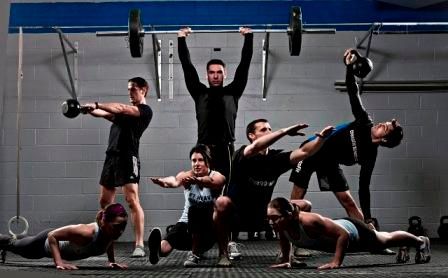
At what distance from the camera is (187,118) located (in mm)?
4711

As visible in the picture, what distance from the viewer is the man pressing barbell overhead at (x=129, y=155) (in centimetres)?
329

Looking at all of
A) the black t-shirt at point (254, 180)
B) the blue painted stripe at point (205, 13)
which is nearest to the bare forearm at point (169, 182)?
the black t-shirt at point (254, 180)

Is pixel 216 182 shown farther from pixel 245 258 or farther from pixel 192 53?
pixel 192 53

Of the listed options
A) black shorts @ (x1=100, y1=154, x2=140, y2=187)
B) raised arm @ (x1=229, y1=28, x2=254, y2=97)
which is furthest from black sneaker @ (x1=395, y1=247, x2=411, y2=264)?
black shorts @ (x1=100, y1=154, x2=140, y2=187)

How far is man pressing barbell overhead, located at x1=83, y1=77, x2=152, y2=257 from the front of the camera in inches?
130

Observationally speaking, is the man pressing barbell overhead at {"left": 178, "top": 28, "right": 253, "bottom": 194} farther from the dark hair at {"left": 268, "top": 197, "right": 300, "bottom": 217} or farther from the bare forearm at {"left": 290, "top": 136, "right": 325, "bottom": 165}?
the dark hair at {"left": 268, "top": 197, "right": 300, "bottom": 217}

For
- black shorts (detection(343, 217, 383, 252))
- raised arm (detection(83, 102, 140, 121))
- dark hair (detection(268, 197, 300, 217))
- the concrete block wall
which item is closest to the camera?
dark hair (detection(268, 197, 300, 217))

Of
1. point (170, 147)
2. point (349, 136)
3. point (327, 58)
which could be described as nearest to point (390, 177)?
point (327, 58)

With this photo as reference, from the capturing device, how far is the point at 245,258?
10.2ft

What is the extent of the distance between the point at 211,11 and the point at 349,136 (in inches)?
77.2

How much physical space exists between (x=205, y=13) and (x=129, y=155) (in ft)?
6.09

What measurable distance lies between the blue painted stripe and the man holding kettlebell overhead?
1.62 m

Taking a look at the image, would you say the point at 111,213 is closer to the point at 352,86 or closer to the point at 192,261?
the point at 192,261

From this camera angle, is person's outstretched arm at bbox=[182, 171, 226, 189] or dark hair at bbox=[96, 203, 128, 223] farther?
person's outstretched arm at bbox=[182, 171, 226, 189]
